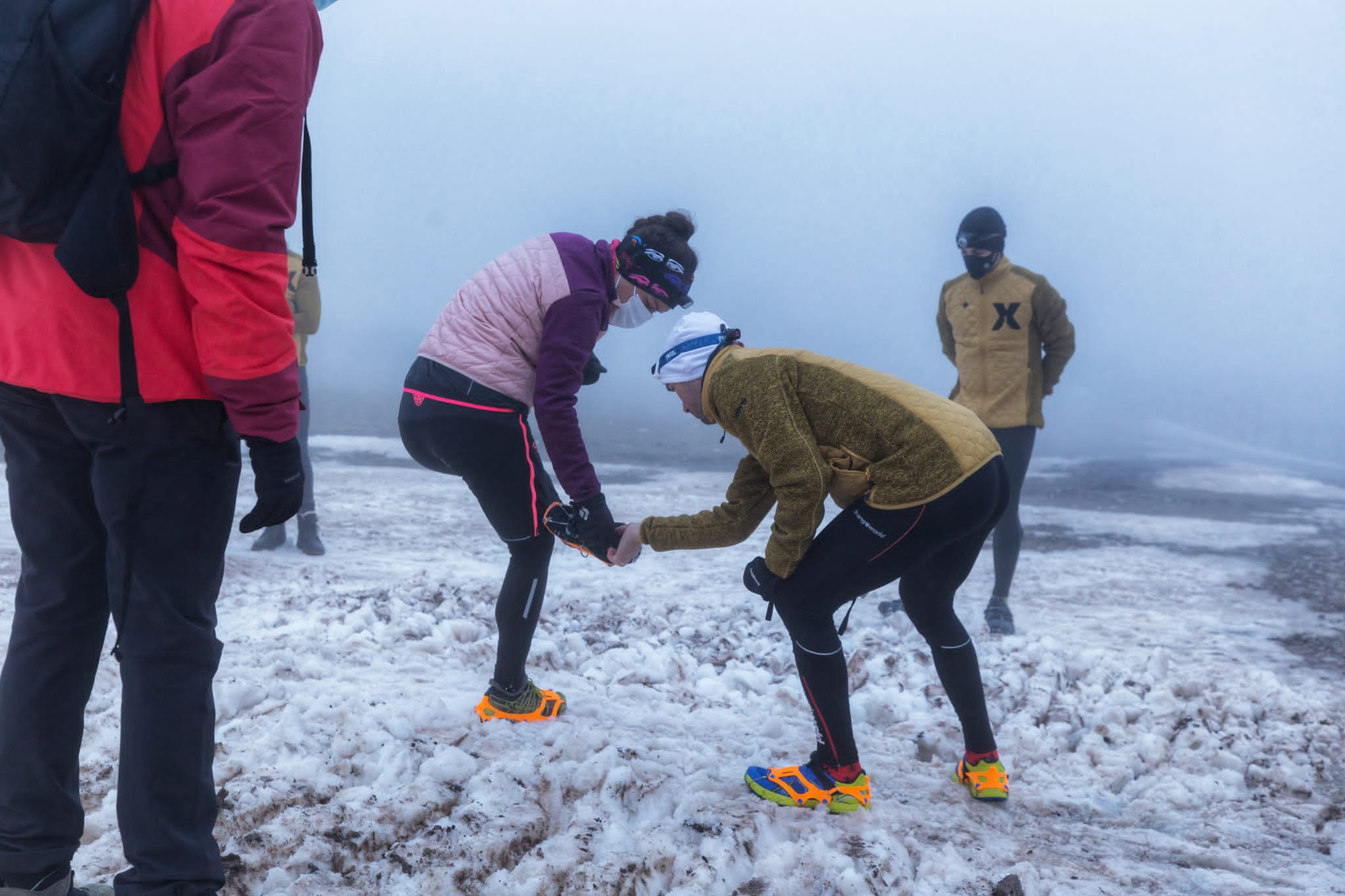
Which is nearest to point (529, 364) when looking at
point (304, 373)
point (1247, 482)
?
point (304, 373)

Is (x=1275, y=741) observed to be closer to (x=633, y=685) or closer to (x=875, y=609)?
(x=875, y=609)

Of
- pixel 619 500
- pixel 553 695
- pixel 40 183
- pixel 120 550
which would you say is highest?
pixel 40 183

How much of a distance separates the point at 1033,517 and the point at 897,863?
7900 mm

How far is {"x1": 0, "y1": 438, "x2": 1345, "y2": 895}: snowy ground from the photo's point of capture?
2225mm

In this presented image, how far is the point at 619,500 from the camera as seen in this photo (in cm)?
950

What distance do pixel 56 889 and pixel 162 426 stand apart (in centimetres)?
100

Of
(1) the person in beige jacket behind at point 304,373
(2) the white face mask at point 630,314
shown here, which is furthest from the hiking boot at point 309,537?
(2) the white face mask at point 630,314

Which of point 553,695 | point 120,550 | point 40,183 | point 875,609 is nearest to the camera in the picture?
point 40,183

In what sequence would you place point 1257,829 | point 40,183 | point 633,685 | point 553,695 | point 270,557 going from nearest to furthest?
1. point 40,183
2. point 1257,829
3. point 553,695
4. point 633,685
5. point 270,557

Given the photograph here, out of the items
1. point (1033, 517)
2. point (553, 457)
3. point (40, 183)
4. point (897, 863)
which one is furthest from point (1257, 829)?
point (1033, 517)

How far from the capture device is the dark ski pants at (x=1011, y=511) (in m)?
4.74

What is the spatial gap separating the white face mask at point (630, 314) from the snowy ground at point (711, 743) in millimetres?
1479

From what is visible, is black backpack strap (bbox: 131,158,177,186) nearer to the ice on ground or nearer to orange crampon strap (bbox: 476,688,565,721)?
orange crampon strap (bbox: 476,688,565,721)

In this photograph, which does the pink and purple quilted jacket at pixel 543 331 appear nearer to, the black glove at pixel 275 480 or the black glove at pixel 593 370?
the black glove at pixel 593 370
